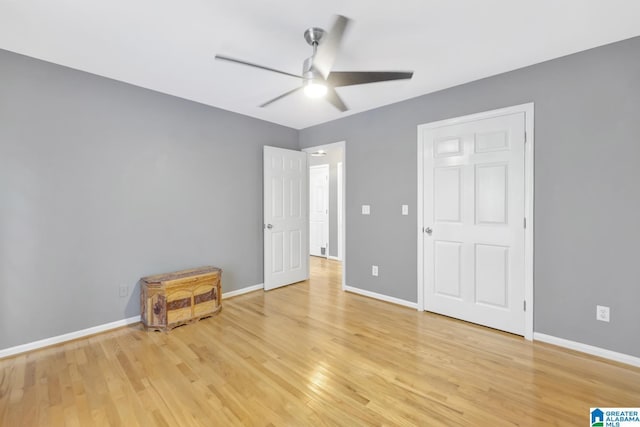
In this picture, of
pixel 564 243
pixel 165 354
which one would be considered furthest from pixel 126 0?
pixel 564 243

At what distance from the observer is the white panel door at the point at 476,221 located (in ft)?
8.80

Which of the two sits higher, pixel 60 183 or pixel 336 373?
pixel 60 183

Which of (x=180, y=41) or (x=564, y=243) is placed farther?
(x=564, y=243)

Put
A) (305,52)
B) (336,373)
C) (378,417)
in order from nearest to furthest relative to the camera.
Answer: (378,417), (336,373), (305,52)

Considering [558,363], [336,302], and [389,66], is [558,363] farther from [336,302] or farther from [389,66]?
[389,66]

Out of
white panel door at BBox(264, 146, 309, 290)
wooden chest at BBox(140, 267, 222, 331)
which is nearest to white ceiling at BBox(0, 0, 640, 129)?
white panel door at BBox(264, 146, 309, 290)

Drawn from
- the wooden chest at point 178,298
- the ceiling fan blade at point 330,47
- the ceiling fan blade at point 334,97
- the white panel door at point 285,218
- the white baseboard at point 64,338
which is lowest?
the white baseboard at point 64,338

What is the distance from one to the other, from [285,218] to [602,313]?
141 inches

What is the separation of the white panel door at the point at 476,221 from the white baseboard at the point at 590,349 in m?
0.18

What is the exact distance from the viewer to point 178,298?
2912 millimetres

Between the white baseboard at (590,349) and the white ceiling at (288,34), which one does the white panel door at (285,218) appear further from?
the white baseboard at (590,349)

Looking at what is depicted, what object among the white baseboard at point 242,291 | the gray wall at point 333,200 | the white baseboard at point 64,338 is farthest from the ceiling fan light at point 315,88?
the gray wall at point 333,200

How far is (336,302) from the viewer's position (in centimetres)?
364

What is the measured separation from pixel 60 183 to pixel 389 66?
322cm
